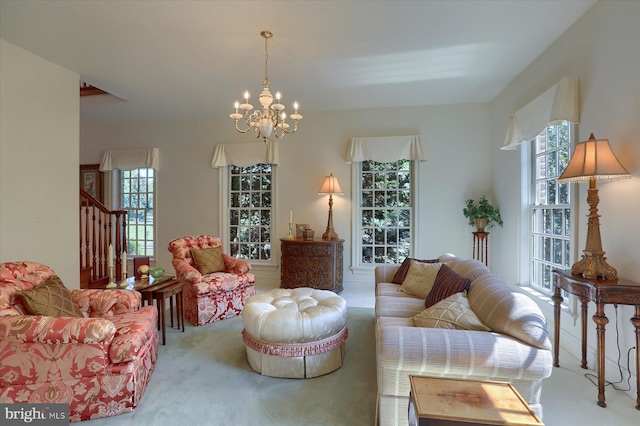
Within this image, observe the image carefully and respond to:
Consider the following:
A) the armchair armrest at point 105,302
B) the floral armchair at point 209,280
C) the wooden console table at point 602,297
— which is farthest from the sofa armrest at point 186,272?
the wooden console table at point 602,297

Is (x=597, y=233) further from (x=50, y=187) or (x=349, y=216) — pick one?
(x=50, y=187)

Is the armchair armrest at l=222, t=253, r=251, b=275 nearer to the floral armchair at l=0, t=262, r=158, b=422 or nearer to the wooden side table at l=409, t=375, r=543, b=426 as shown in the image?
the floral armchair at l=0, t=262, r=158, b=422

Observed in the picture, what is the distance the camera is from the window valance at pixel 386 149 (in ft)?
16.0

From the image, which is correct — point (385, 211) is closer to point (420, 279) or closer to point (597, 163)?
point (420, 279)

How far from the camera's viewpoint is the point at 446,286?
7.85 feet

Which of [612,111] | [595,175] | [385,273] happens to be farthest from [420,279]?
[612,111]

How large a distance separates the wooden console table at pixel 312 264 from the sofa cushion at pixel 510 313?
8.55 ft

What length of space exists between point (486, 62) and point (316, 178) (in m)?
2.87

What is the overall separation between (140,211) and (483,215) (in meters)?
6.07

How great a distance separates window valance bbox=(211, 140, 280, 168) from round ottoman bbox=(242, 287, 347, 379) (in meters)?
3.34

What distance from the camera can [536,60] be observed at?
3.43m

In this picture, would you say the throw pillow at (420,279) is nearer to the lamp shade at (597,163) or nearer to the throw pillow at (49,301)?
the lamp shade at (597,163)

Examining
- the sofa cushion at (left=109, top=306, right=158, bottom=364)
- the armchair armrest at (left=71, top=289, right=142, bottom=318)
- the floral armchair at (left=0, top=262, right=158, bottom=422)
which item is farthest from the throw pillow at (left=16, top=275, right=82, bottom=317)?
the sofa cushion at (left=109, top=306, right=158, bottom=364)

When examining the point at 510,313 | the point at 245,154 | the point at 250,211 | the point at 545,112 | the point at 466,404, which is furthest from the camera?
the point at 250,211
